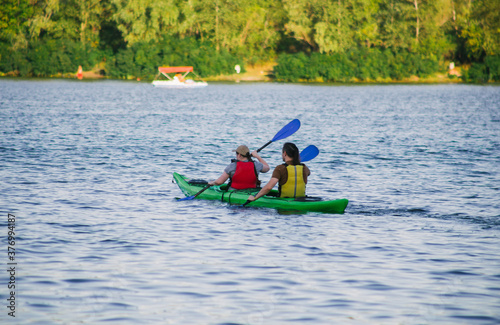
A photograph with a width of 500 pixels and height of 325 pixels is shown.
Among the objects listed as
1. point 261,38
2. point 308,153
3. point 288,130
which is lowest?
point 308,153

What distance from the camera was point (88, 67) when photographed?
8812cm

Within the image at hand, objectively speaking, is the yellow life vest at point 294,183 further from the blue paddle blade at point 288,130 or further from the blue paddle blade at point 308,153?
the blue paddle blade at point 288,130

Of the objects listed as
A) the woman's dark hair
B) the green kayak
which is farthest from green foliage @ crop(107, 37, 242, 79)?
the woman's dark hair

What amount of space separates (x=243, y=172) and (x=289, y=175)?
4.06ft

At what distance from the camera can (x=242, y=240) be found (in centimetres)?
1102

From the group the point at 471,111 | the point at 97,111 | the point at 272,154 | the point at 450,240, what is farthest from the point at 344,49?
the point at 450,240

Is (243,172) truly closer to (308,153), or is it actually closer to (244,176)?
(244,176)

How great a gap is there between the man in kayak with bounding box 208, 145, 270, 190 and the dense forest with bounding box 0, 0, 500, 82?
229ft

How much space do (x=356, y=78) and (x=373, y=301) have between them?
86.7 metres

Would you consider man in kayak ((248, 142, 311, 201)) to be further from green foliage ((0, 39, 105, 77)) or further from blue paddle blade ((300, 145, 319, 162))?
green foliage ((0, 39, 105, 77))

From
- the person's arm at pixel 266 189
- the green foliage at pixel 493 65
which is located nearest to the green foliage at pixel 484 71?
the green foliage at pixel 493 65

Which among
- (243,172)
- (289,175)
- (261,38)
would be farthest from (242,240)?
(261,38)

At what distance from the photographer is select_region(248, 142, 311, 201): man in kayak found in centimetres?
1262

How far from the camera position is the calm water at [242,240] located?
788 centimetres
